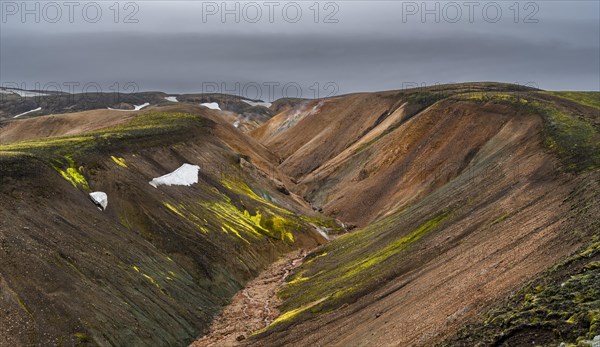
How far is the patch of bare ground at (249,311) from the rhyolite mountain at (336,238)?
0.86 meters

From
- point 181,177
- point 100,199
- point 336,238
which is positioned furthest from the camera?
point 336,238

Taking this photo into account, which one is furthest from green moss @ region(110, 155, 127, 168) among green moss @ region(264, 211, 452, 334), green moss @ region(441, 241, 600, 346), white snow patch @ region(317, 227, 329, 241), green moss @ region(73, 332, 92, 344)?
green moss @ region(441, 241, 600, 346)

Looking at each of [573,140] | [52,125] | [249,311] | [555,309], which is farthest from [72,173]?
[52,125]

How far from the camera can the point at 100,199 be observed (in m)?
45.6

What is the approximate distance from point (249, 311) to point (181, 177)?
914 inches

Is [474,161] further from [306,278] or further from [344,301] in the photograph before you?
[344,301]

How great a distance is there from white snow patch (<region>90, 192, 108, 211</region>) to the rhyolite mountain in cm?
67

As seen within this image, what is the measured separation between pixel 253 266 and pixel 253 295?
661 centimetres

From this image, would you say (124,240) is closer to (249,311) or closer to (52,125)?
(249,311)

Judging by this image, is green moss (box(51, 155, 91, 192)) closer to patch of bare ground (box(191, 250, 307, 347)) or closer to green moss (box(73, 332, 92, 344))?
patch of bare ground (box(191, 250, 307, 347))

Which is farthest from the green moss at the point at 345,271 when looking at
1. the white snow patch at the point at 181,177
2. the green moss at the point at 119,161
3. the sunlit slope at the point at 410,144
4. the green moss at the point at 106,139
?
the green moss at the point at 106,139

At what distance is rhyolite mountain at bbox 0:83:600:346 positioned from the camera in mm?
24844

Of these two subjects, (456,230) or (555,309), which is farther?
(456,230)

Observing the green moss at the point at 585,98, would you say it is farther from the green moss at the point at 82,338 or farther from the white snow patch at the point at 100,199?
the green moss at the point at 82,338
